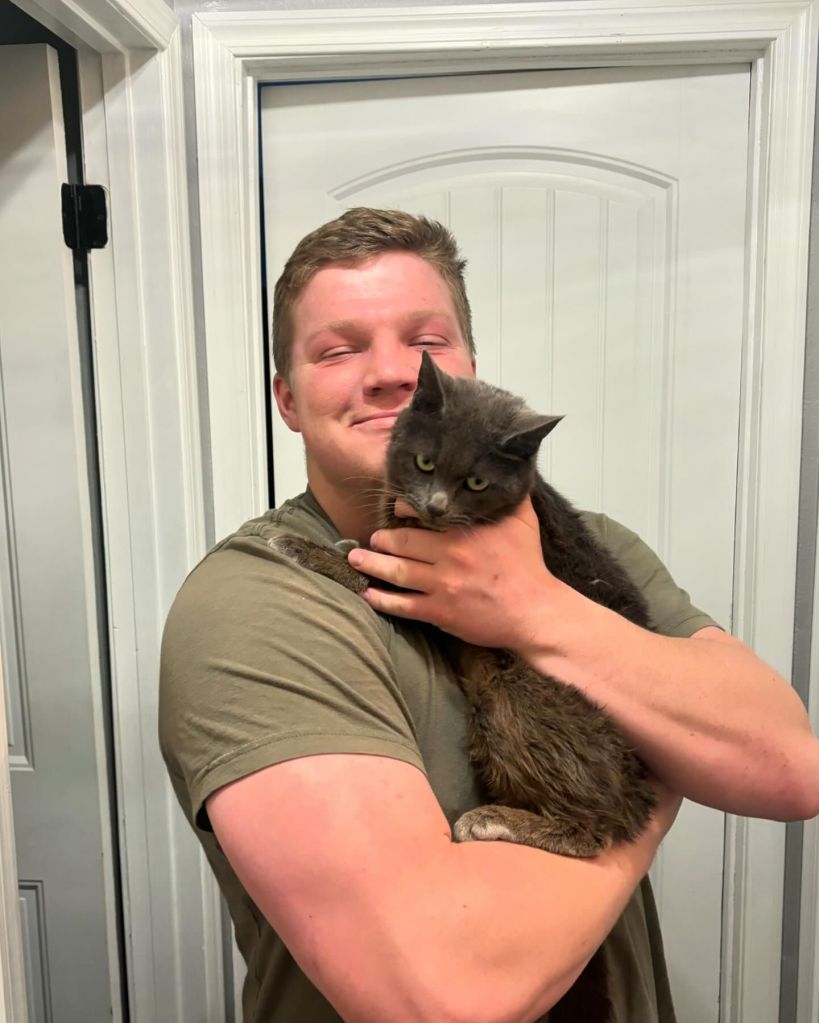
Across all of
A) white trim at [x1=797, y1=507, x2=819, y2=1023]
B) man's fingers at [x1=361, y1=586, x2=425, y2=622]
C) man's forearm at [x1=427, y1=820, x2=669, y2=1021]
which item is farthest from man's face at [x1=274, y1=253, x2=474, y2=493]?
white trim at [x1=797, y1=507, x2=819, y2=1023]

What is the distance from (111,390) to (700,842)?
2.10 meters

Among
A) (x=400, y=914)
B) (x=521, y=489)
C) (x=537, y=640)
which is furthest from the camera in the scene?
(x=521, y=489)

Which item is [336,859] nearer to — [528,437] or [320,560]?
[320,560]

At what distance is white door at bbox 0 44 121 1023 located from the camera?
169 cm

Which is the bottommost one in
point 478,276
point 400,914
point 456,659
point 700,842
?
point 700,842

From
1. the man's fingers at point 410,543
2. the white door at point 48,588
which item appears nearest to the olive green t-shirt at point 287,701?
the man's fingers at point 410,543

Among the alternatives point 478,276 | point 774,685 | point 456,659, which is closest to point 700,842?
point 774,685

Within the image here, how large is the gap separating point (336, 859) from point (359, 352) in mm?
775

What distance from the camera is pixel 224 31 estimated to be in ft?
5.77

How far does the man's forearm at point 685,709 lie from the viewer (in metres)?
0.98

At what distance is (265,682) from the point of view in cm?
80

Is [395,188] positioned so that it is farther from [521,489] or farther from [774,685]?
[774,685]

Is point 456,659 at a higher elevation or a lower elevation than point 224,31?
lower

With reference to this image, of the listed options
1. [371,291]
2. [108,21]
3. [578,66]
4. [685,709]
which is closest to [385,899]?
[685,709]
